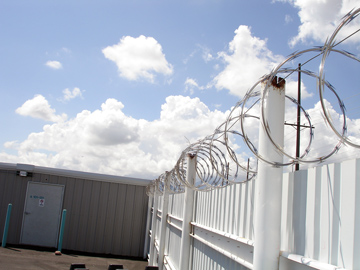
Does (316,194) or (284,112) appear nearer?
(316,194)

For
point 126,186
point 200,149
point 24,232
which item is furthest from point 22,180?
point 200,149

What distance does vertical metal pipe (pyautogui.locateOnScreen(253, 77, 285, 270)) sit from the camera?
7.41ft

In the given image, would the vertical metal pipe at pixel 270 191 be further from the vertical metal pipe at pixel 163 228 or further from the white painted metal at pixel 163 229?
the white painted metal at pixel 163 229

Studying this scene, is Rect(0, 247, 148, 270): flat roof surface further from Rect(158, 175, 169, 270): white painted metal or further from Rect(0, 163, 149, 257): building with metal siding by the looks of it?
Rect(158, 175, 169, 270): white painted metal

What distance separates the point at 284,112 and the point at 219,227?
184 cm

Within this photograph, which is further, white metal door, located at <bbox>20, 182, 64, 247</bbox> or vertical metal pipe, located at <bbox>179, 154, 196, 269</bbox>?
white metal door, located at <bbox>20, 182, 64, 247</bbox>

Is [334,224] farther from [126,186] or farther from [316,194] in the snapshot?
[126,186]

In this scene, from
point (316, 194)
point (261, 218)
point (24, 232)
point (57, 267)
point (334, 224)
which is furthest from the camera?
point (24, 232)

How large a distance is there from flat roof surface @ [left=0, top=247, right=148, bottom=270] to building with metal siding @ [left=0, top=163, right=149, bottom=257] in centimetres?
107

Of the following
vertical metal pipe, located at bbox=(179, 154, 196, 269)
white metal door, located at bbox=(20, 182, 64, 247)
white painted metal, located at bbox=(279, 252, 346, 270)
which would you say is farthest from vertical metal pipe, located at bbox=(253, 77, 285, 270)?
white metal door, located at bbox=(20, 182, 64, 247)

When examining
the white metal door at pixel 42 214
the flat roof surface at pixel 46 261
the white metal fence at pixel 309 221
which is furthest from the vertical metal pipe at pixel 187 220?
the white metal door at pixel 42 214

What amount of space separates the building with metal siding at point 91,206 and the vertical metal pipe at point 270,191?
457 inches

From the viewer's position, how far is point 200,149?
4.66 metres

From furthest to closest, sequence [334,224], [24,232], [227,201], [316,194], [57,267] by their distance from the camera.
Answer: [24,232], [57,267], [227,201], [316,194], [334,224]
